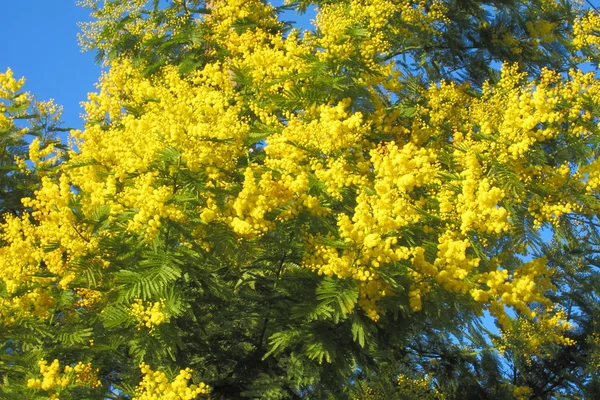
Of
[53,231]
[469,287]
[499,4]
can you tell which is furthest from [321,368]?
[499,4]

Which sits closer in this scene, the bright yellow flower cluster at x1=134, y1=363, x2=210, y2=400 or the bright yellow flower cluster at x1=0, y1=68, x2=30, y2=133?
the bright yellow flower cluster at x1=134, y1=363, x2=210, y2=400

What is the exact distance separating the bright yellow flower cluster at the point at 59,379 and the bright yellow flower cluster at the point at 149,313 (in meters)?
0.50

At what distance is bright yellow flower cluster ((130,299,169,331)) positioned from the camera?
521cm

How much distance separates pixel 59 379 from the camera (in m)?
5.24

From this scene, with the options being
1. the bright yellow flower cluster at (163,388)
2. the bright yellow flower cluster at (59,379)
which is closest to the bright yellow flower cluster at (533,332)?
the bright yellow flower cluster at (163,388)

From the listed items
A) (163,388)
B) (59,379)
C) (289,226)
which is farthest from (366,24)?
(59,379)

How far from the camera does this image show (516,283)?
579 cm

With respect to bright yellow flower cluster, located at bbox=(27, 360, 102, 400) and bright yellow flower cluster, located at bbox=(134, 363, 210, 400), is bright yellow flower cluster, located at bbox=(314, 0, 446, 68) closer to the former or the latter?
bright yellow flower cluster, located at bbox=(134, 363, 210, 400)

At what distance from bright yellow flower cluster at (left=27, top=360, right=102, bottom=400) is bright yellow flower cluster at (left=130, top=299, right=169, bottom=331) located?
0.50 m

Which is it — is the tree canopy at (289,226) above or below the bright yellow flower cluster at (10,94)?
below

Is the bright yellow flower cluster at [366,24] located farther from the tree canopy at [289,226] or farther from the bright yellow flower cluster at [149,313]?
the bright yellow flower cluster at [149,313]

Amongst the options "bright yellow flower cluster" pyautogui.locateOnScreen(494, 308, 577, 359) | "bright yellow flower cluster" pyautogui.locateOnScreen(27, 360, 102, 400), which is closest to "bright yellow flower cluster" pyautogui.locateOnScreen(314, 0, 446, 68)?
"bright yellow flower cluster" pyautogui.locateOnScreen(494, 308, 577, 359)

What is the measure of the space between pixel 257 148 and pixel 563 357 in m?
4.67

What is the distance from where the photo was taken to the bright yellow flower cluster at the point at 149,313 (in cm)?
521
